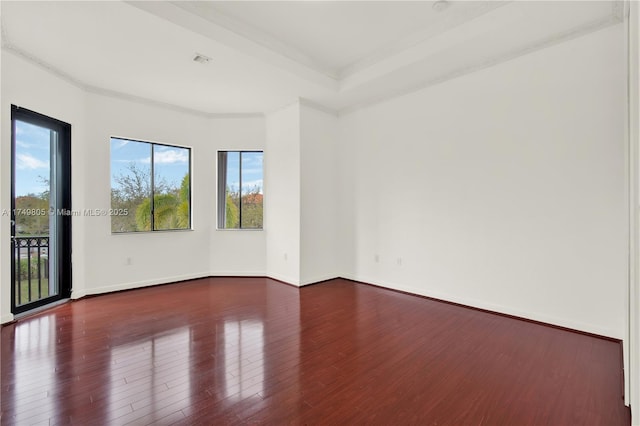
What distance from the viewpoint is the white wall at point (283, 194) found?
16.4 ft

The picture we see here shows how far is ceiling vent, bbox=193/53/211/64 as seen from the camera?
3477 mm

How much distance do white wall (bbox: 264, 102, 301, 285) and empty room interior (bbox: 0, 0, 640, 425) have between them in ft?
0.16

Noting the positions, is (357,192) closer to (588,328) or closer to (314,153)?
(314,153)

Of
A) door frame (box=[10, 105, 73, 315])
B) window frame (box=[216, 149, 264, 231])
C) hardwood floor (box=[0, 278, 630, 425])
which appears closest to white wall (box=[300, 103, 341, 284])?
window frame (box=[216, 149, 264, 231])

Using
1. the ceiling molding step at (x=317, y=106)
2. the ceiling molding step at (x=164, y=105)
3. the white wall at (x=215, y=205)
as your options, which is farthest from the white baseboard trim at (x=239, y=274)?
the ceiling molding step at (x=317, y=106)

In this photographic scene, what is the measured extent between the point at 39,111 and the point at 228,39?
2.50m

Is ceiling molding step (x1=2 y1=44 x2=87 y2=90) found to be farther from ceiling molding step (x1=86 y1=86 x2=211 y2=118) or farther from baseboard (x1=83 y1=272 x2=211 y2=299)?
baseboard (x1=83 y1=272 x2=211 y2=299)

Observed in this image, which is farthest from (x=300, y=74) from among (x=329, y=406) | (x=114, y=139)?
(x=329, y=406)

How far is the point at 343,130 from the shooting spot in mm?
5453

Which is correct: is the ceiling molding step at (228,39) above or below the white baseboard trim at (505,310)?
above

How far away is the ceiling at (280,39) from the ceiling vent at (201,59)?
51 millimetres

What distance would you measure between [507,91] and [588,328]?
261 centimetres

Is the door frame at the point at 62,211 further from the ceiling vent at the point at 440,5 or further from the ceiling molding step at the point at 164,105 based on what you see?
the ceiling vent at the point at 440,5

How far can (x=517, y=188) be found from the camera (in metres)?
3.46
